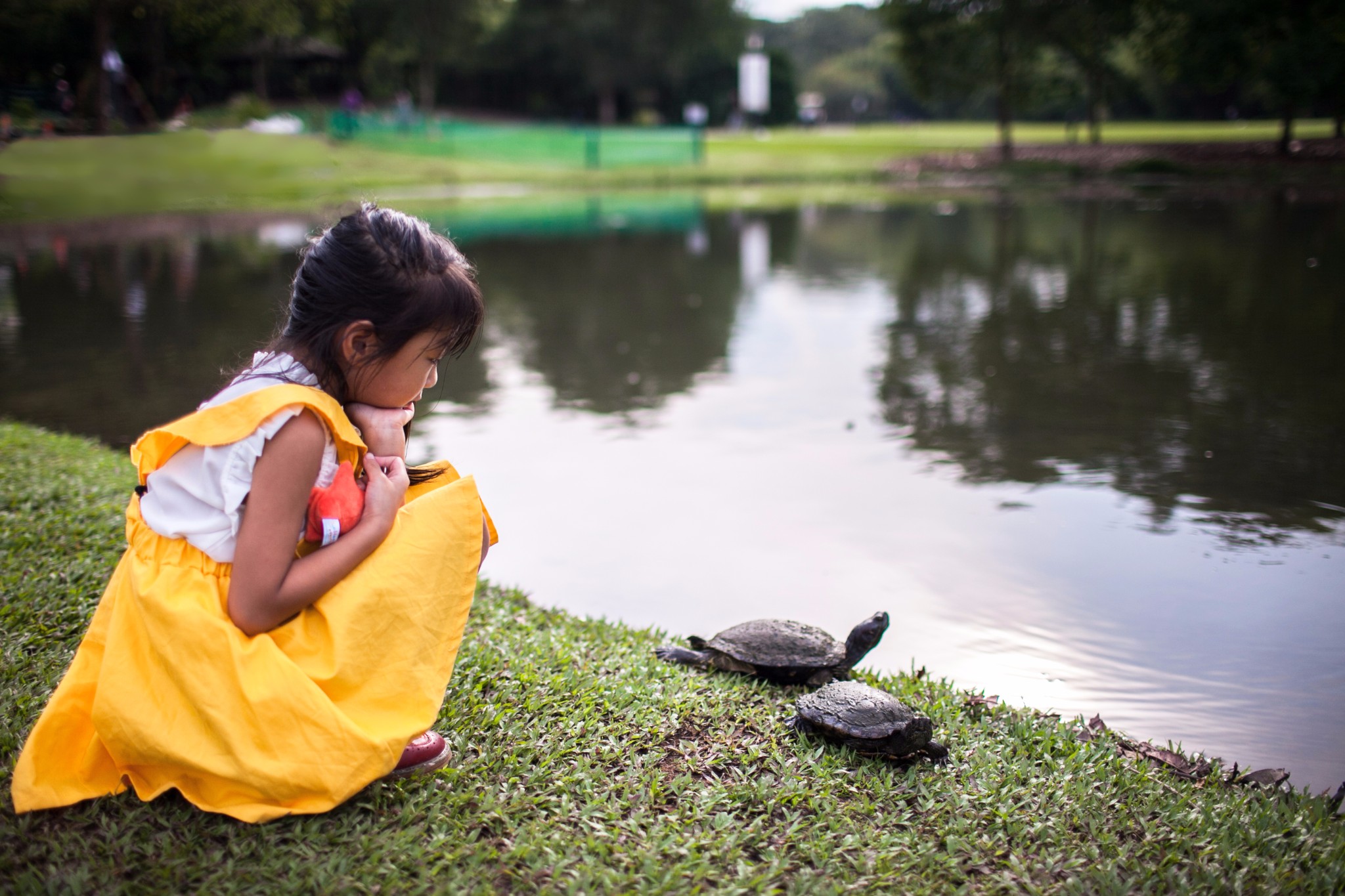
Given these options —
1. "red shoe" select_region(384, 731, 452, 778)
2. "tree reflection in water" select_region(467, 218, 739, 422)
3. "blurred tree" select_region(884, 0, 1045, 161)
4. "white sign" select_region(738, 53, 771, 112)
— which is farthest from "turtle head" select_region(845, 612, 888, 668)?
"white sign" select_region(738, 53, 771, 112)

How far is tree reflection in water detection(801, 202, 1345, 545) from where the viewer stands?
204 inches

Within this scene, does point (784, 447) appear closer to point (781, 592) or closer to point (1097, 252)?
point (781, 592)

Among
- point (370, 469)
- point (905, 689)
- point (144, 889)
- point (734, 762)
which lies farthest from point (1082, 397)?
point (144, 889)

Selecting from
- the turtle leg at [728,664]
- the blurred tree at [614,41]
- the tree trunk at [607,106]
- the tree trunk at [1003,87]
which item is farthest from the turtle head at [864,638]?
the tree trunk at [607,106]

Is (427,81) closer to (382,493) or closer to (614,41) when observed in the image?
(614,41)

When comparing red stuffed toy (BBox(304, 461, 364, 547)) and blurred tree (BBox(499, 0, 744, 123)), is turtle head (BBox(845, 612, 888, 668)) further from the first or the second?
blurred tree (BBox(499, 0, 744, 123))

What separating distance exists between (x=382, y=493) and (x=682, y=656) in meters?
1.46

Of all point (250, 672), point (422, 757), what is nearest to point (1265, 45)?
point (422, 757)

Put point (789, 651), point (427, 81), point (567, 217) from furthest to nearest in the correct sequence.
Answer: point (427, 81) < point (567, 217) < point (789, 651)

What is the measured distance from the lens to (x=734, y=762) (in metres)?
2.57

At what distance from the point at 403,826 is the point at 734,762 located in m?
0.84

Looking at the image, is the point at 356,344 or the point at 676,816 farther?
the point at 676,816

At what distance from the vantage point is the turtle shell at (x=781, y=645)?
3049 mm

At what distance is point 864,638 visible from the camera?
3076 mm
